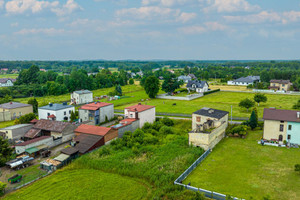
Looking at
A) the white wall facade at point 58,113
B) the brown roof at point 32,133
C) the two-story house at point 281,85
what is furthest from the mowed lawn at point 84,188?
the two-story house at point 281,85

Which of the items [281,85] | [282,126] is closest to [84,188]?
[282,126]

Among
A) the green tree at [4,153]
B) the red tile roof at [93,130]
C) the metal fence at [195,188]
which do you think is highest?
the red tile roof at [93,130]

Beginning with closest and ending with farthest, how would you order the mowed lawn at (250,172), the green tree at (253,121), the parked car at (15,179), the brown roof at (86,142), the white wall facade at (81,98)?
the mowed lawn at (250,172)
the parked car at (15,179)
the brown roof at (86,142)
the green tree at (253,121)
the white wall facade at (81,98)

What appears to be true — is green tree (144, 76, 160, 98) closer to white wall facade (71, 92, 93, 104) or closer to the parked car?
white wall facade (71, 92, 93, 104)

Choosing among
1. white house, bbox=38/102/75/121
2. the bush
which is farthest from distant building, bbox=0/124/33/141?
the bush

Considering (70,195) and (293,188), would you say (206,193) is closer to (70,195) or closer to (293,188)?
(293,188)

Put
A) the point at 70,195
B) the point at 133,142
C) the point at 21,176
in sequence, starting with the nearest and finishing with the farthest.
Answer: the point at 70,195 < the point at 21,176 < the point at 133,142

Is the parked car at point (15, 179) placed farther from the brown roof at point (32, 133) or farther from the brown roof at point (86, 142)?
the brown roof at point (32, 133)

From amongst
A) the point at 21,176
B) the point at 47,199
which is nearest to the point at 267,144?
the point at 47,199
